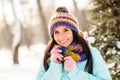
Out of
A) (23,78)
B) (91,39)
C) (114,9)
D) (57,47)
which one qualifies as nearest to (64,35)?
(57,47)

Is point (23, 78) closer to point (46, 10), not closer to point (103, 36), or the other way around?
point (103, 36)

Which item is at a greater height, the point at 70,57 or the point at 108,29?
the point at 108,29

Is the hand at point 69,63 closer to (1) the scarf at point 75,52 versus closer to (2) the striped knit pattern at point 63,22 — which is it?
(1) the scarf at point 75,52

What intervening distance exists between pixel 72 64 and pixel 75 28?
13.4 inches

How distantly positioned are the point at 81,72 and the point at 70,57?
0.15 m

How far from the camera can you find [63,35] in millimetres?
3105

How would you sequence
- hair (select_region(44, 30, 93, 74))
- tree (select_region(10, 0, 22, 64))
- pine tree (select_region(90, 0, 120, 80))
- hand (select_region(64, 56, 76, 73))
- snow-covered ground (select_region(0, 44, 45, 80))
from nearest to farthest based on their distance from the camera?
1. hand (select_region(64, 56, 76, 73))
2. hair (select_region(44, 30, 93, 74))
3. pine tree (select_region(90, 0, 120, 80))
4. snow-covered ground (select_region(0, 44, 45, 80))
5. tree (select_region(10, 0, 22, 64))

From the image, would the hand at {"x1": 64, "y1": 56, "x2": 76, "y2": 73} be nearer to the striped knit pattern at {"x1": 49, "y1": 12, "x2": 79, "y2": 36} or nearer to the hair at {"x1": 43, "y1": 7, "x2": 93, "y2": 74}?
the hair at {"x1": 43, "y1": 7, "x2": 93, "y2": 74}

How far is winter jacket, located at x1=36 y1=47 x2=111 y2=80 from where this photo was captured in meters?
3.03

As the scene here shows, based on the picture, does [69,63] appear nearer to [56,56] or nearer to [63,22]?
[56,56]

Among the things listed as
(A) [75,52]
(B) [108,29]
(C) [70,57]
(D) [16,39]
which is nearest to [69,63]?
(C) [70,57]

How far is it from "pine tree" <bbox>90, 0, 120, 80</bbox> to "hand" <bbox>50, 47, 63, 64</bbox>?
2.81 meters

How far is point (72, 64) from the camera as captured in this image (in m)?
3.01

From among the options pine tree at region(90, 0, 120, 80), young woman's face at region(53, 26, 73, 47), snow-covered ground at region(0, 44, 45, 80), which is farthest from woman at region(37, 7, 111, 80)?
snow-covered ground at region(0, 44, 45, 80)
